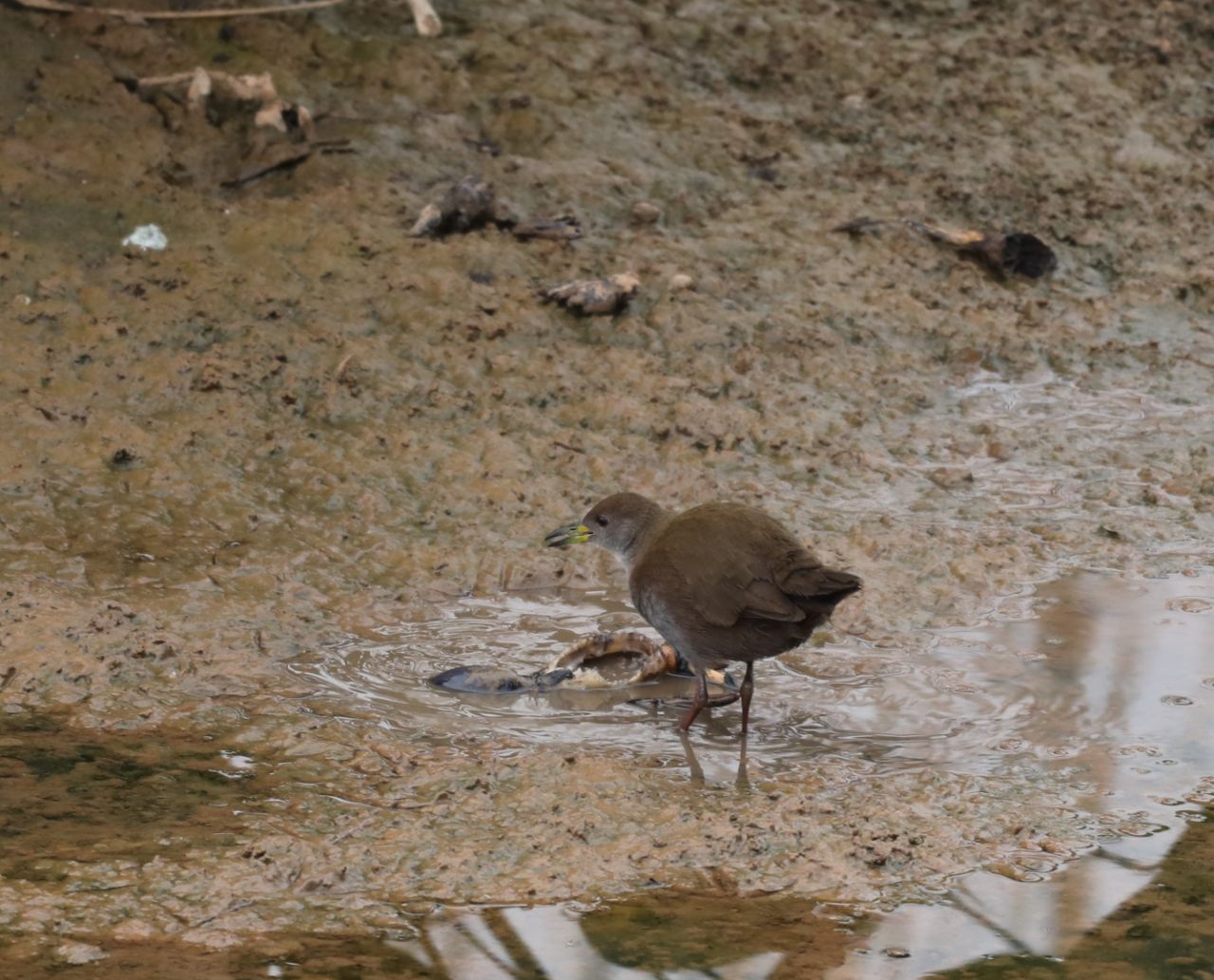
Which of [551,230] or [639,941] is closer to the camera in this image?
[639,941]

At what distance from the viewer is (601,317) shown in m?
7.46

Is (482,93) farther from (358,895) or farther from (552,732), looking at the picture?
(358,895)

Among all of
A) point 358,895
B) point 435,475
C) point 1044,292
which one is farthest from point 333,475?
point 1044,292

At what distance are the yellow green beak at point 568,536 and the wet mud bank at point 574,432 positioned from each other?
0.25 metres

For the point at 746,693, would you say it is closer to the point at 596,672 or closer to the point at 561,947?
the point at 596,672

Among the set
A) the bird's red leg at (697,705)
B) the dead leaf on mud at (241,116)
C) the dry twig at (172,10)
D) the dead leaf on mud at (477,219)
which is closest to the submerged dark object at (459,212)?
the dead leaf on mud at (477,219)

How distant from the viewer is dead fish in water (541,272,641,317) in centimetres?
739

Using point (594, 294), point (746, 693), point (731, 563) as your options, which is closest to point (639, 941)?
point (746, 693)

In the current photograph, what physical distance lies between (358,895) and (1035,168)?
6.28 meters

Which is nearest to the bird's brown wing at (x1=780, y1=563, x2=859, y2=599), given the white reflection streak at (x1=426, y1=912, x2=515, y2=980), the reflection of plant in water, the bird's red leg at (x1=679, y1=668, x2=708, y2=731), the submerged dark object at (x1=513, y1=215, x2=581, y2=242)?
the bird's red leg at (x1=679, y1=668, x2=708, y2=731)

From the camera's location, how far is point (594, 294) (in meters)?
7.39

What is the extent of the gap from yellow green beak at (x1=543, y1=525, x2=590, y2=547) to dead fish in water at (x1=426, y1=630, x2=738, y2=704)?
15.4 inches

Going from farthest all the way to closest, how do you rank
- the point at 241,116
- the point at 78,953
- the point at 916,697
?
1. the point at 241,116
2. the point at 916,697
3. the point at 78,953

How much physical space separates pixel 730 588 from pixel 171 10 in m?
4.78
